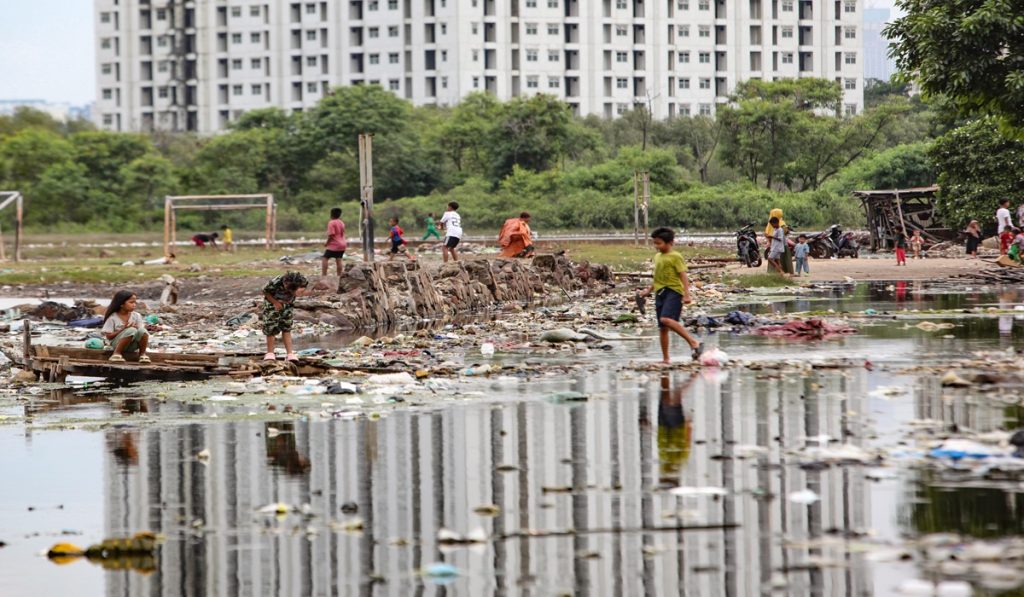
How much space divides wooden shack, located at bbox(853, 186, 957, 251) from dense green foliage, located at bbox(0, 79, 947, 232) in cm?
2013

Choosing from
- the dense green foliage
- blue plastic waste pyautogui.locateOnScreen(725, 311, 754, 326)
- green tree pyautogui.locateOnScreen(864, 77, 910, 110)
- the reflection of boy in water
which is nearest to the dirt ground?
blue plastic waste pyautogui.locateOnScreen(725, 311, 754, 326)

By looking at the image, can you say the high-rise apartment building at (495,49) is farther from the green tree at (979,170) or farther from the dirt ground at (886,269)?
the dirt ground at (886,269)

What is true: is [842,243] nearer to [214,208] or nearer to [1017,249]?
[1017,249]

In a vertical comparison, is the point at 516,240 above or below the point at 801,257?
above

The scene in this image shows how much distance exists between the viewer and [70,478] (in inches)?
406

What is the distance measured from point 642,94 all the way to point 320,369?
131m

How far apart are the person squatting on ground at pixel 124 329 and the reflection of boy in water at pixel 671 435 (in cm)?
579

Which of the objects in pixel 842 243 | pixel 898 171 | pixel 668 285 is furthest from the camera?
pixel 898 171

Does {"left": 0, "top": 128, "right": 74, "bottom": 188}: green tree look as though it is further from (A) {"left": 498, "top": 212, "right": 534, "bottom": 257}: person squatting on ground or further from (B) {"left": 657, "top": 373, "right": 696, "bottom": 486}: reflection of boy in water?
(B) {"left": 657, "top": 373, "right": 696, "bottom": 486}: reflection of boy in water

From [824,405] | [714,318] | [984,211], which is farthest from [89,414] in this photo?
[984,211]

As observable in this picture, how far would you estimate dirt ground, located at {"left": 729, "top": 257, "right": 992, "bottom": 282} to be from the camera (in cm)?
3297

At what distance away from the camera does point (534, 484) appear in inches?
377

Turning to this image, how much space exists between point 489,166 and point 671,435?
71.4 metres

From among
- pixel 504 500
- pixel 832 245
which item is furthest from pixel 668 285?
pixel 832 245
